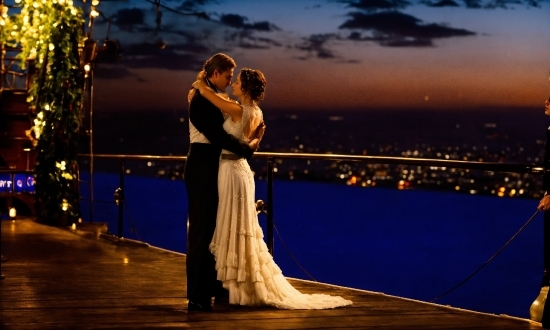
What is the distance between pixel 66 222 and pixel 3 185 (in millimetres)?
1268

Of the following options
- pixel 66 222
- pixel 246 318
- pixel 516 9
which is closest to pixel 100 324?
pixel 246 318

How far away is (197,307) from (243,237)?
1.51 ft

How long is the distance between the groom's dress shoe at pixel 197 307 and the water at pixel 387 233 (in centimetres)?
182

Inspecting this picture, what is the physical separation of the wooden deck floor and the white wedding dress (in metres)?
0.11

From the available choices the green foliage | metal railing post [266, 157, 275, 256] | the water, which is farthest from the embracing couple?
the green foliage

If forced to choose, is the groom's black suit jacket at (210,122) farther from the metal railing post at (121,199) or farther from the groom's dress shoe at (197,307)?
the metal railing post at (121,199)

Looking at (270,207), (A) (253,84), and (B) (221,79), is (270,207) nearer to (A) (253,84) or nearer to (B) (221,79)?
(A) (253,84)

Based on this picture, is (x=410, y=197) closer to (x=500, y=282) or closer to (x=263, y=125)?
(x=263, y=125)

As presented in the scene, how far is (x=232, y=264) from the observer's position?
15.8 feet

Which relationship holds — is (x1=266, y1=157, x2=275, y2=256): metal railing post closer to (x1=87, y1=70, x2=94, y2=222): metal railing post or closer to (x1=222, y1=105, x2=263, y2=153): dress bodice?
(x1=222, y1=105, x2=263, y2=153): dress bodice

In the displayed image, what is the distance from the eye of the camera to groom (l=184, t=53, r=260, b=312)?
468 cm

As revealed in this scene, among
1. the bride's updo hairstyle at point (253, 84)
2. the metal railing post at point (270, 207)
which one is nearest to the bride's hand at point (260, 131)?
the bride's updo hairstyle at point (253, 84)

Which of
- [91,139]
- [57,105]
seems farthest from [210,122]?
[91,139]

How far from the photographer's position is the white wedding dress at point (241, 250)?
190 inches
